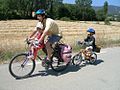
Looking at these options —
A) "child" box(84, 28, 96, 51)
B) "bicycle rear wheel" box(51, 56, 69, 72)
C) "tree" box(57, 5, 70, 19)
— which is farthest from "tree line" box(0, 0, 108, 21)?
"bicycle rear wheel" box(51, 56, 69, 72)

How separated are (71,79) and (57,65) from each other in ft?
2.99

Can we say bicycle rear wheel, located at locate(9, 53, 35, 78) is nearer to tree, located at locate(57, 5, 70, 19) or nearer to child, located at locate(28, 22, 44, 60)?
child, located at locate(28, 22, 44, 60)

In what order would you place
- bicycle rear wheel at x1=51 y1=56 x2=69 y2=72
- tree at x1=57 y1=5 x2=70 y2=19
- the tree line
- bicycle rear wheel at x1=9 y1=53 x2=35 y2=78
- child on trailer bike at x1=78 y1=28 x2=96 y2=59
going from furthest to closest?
tree at x1=57 y1=5 x2=70 y2=19 < the tree line < child on trailer bike at x1=78 y1=28 x2=96 y2=59 < bicycle rear wheel at x1=51 y1=56 x2=69 y2=72 < bicycle rear wheel at x1=9 y1=53 x2=35 y2=78

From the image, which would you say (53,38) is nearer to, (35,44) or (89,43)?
(35,44)

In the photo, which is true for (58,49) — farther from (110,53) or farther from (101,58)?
(110,53)

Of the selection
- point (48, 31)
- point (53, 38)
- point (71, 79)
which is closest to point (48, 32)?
point (48, 31)

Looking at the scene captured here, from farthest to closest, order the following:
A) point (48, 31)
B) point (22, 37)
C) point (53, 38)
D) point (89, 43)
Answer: point (22, 37)
point (89, 43)
point (53, 38)
point (48, 31)

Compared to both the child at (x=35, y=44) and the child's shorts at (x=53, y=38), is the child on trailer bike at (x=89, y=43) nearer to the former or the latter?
the child's shorts at (x=53, y=38)

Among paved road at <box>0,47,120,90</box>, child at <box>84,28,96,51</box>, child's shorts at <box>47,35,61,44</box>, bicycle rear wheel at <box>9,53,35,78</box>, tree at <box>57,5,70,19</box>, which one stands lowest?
tree at <box>57,5,70,19</box>

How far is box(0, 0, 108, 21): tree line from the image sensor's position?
75625 mm

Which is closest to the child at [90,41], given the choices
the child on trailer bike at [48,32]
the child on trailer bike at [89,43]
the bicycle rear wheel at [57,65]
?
the child on trailer bike at [89,43]

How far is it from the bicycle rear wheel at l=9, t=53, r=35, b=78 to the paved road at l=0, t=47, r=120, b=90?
149 mm

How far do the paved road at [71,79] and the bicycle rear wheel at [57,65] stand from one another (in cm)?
14

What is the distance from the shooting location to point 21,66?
21.9 feet
